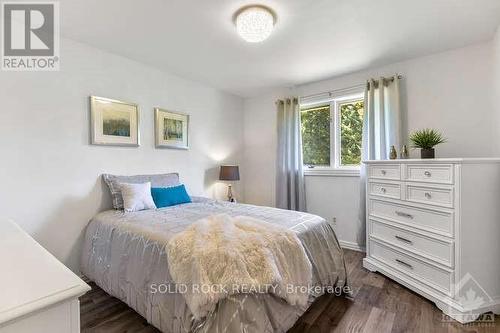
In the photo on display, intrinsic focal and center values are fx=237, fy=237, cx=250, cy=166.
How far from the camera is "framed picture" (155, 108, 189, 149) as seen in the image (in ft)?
10.2

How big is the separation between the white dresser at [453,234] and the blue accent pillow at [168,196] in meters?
2.38

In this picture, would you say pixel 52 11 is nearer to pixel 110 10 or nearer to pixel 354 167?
pixel 110 10

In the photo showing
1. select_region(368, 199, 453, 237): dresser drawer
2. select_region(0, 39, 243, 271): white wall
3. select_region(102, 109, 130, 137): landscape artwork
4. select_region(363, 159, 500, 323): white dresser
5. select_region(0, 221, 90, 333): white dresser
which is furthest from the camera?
select_region(102, 109, 130, 137): landscape artwork

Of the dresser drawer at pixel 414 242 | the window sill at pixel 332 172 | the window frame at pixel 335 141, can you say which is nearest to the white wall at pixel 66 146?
the window sill at pixel 332 172

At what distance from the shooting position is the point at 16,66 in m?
2.09

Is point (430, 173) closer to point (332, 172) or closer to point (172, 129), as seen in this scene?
point (332, 172)

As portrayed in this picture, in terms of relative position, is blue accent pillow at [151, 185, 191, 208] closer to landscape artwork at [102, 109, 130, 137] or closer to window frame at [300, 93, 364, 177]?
landscape artwork at [102, 109, 130, 137]

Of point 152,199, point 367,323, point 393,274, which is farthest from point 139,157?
point 393,274

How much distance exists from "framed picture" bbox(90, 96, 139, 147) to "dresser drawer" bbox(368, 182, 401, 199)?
9.18ft

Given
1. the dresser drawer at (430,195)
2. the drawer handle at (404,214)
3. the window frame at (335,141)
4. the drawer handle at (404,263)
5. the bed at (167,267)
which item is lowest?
the drawer handle at (404,263)

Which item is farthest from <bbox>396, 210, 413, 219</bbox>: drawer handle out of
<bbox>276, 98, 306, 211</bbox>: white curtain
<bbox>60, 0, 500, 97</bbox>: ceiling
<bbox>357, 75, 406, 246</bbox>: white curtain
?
<bbox>60, 0, 500, 97</bbox>: ceiling

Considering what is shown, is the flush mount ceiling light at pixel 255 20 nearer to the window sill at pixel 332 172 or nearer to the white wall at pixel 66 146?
the white wall at pixel 66 146

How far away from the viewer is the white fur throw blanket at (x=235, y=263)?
4.17ft

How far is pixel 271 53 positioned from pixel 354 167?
1.90m
